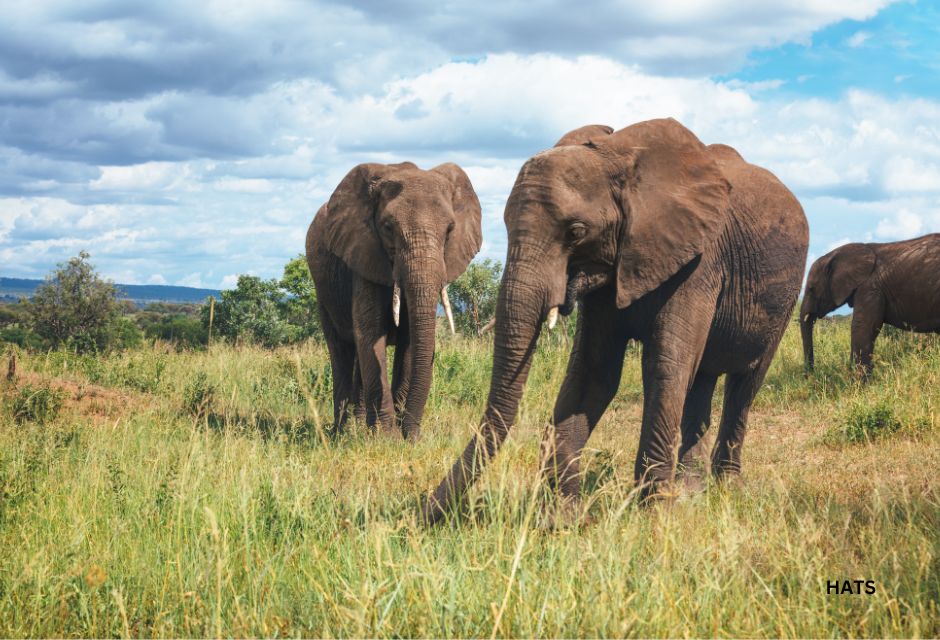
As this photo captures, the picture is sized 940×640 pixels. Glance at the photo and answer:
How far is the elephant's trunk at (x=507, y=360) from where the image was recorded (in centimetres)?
555

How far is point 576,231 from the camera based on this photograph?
5.64 meters

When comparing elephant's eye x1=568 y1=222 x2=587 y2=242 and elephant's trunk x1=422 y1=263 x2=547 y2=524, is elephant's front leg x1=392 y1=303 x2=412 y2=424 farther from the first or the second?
elephant's eye x1=568 y1=222 x2=587 y2=242

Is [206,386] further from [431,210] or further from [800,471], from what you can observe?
[800,471]

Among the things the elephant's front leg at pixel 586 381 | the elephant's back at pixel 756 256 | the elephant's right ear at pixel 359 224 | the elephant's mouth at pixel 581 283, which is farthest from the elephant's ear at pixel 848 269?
the elephant's mouth at pixel 581 283

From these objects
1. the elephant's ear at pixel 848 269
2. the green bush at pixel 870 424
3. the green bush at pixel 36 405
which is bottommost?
the green bush at pixel 870 424

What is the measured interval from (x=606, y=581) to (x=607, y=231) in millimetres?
2434

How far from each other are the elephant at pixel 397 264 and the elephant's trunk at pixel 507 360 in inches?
145

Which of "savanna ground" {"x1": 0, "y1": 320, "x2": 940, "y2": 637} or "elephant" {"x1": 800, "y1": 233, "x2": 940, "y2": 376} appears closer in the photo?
"savanna ground" {"x1": 0, "y1": 320, "x2": 940, "y2": 637}

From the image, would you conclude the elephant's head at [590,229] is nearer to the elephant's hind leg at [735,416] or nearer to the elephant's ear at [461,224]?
the elephant's hind leg at [735,416]

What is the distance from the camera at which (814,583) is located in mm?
4711

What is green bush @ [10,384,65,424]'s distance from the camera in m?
10.1

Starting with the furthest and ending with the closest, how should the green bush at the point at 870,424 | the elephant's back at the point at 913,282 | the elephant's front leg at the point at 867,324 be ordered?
the elephant's front leg at the point at 867,324, the elephant's back at the point at 913,282, the green bush at the point at 870,424

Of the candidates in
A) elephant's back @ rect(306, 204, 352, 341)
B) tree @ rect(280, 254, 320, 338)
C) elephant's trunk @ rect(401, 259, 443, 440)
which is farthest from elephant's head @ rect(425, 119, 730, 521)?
tree @ rect(280, 254, 320, 338)

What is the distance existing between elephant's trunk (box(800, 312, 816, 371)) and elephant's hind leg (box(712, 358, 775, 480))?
6712 mm
